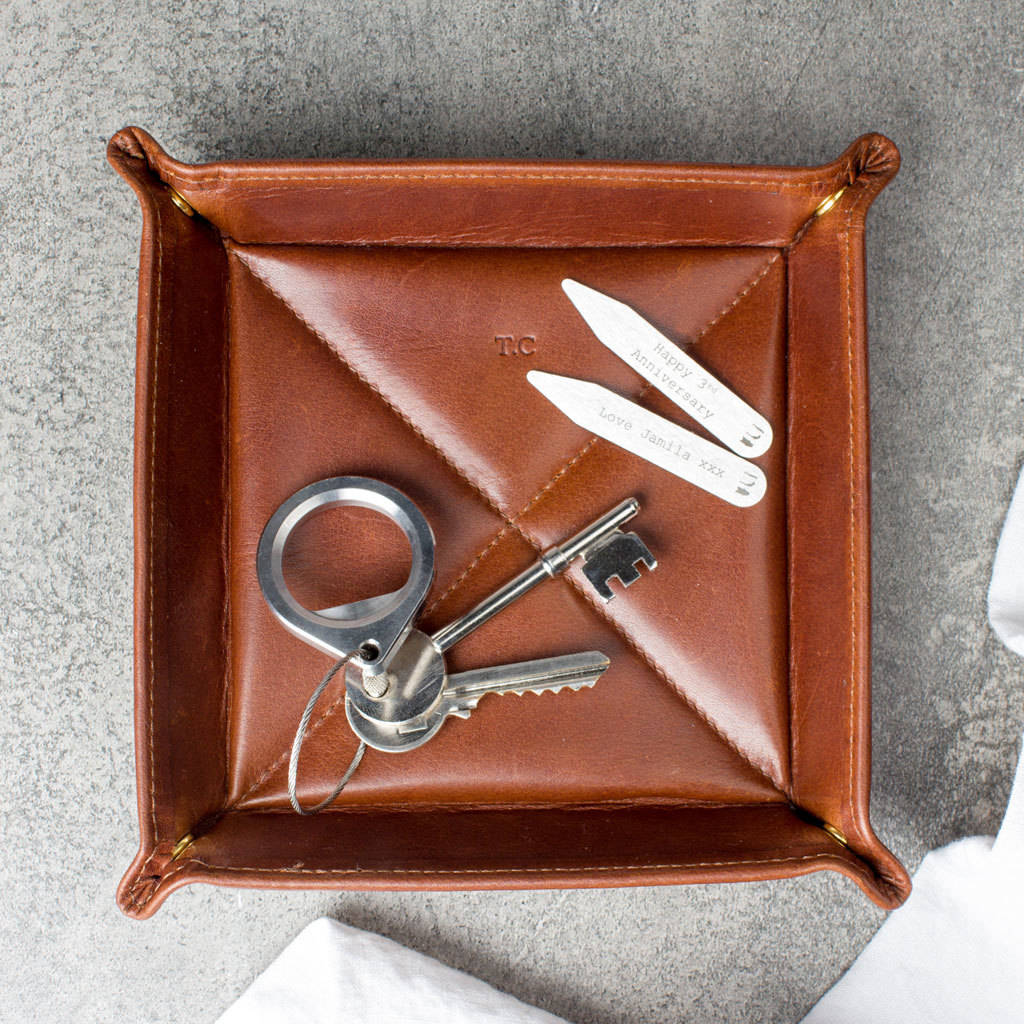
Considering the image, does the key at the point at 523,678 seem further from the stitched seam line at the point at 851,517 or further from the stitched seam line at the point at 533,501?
the stitched seam line at the point at 851,517

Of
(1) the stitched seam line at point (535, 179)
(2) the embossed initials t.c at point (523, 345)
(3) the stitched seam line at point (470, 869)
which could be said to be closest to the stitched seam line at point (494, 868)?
(3) the stitched seam line at point (470, 869)

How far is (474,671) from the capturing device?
2.10 ft

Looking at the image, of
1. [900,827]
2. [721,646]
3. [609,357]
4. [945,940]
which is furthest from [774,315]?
[945,940]

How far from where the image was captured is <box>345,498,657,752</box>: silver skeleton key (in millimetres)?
624

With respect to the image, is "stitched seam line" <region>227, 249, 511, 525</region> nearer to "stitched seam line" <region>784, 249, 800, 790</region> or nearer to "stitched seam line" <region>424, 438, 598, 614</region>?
"stitched seam line" <region>424, 438, 598, 614</region>

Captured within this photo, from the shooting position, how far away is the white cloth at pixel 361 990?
0.81m

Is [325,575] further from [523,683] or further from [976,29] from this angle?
[976,29]

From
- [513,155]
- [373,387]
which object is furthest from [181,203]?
[513,155]

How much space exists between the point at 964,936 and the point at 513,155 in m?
0.86

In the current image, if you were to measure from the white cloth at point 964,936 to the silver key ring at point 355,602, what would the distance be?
58 centimetres

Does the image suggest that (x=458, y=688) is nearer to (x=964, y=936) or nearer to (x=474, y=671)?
(x=474, y=671)

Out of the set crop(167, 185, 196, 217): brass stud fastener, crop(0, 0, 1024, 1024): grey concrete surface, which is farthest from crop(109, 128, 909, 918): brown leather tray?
crop(0, 0, 1024, 1024): grey concrete surface

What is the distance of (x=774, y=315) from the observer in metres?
0.68

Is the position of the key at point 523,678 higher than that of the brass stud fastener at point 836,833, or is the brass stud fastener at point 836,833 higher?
the key at point 523,678
